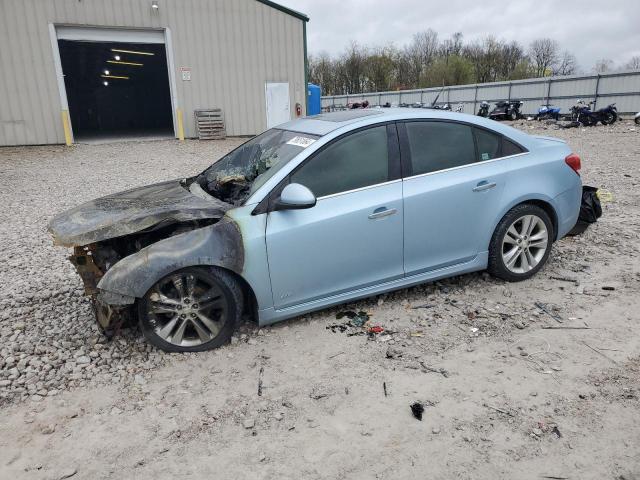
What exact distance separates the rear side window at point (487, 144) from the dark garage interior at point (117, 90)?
19.9 metres

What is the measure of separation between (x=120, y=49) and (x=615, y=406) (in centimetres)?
2228

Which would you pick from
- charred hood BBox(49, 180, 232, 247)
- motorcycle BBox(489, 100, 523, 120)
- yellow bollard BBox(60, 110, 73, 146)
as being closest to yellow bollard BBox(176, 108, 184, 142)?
yellow bollard BBox(60, 110, 73, 146)

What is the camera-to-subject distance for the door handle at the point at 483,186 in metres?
4.10

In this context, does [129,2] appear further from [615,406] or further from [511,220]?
[615,406]

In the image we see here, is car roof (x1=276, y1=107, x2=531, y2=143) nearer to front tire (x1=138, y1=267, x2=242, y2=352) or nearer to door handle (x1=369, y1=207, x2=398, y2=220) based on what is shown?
door handle (x1=369, y1=207, x2=398, y2=220)

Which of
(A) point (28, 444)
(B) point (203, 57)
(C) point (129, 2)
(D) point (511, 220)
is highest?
(C) point (129, 2)

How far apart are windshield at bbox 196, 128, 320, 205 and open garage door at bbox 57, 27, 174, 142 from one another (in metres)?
14.9

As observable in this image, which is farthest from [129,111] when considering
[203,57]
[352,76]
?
[352,76]

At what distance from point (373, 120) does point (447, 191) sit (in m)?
0.83

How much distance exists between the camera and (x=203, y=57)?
17.8m

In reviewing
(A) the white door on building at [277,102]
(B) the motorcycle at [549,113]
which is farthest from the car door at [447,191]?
(B) the motorcycle at [549,113]

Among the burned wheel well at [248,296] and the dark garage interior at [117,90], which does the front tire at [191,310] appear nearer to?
the burned wheel well at [248,296]

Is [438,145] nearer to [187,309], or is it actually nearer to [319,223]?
[319,223]

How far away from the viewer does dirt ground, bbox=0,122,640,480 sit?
8.23ft
